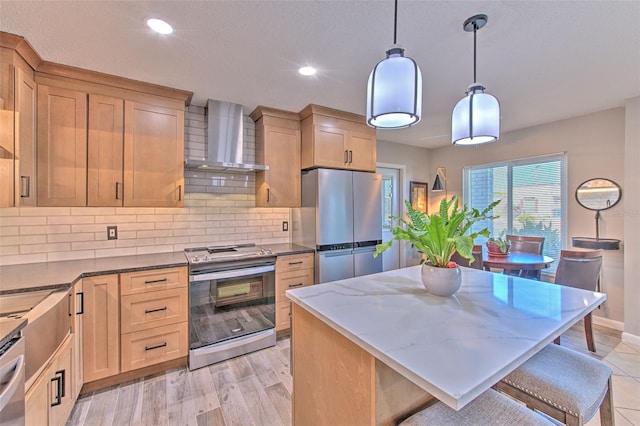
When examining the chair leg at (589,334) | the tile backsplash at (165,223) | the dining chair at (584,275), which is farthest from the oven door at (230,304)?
the chair leg at (589,334)

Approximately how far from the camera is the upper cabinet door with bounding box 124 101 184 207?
2.41 meters

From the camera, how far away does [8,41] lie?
5.76 feet

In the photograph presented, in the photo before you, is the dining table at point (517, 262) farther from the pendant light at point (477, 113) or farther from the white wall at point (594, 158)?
the pendant light at point (477, 113)

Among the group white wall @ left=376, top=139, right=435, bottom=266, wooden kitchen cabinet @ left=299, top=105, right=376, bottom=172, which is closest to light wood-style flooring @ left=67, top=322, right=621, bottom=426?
wooden kitchen cabinet @ left=299, top=105, right=376, bottom=172

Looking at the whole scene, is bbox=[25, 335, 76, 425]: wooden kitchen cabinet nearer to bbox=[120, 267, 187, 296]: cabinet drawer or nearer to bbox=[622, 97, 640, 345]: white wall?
bbox=[120, 267, 187, 296]: cabinet drawer

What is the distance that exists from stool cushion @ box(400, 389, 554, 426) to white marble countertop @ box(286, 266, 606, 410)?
0.81ft

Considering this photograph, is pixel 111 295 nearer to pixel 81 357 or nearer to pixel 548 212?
pixel 81 357

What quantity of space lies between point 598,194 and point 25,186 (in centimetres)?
543

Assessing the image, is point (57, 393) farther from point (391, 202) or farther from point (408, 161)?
point (408, 161)

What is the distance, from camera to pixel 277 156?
3135mm

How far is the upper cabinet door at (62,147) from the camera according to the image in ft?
6.87

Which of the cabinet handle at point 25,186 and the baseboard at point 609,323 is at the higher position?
the cabinet handle at point 25,186

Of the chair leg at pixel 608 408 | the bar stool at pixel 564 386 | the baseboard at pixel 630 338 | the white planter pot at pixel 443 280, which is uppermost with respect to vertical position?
the white planter pot at pixel 443 280

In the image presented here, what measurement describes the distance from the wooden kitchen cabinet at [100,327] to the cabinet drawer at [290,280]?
1.33 meters
